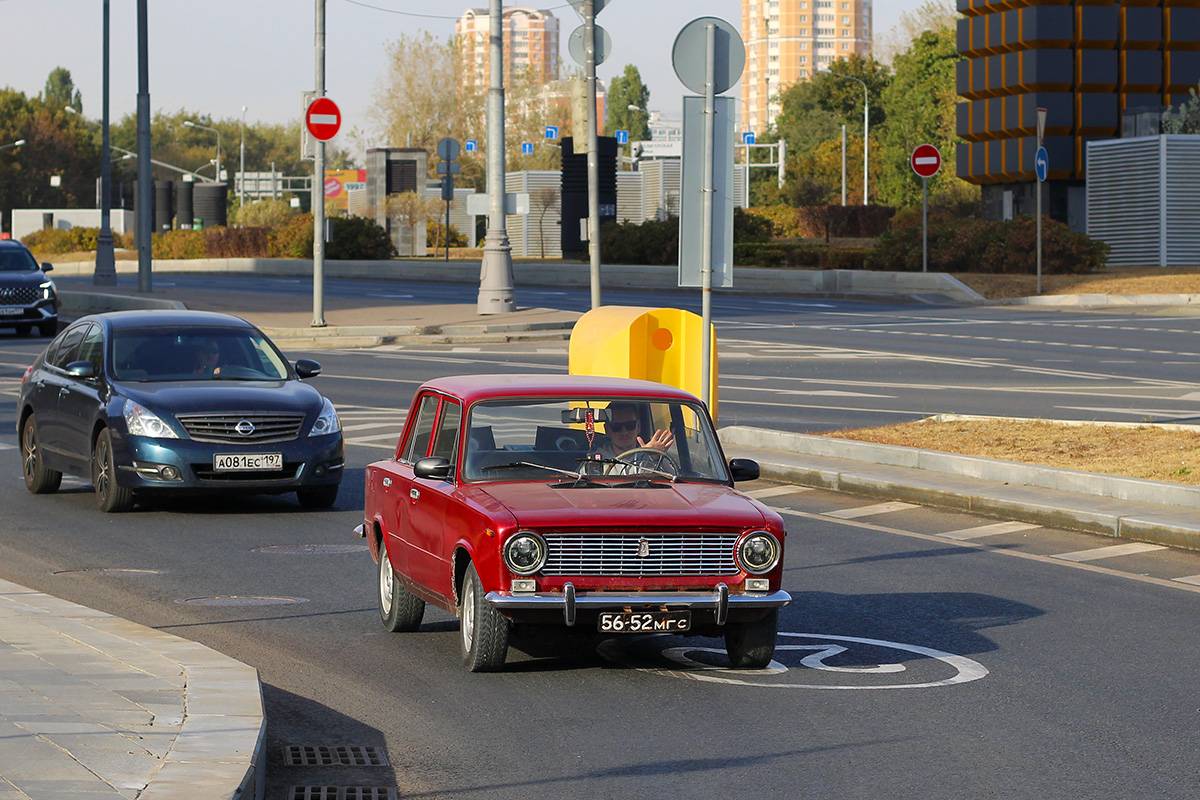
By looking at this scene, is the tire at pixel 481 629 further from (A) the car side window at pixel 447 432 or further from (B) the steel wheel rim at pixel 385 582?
(B) the steel wheel rim at pixel 385 582

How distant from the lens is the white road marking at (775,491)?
1445 cm

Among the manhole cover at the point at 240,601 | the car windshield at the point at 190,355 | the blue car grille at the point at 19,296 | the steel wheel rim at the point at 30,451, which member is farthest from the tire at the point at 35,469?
the blue car grille at the point at 19,296

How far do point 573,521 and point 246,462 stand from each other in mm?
6103

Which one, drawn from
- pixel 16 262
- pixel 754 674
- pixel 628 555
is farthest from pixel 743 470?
pixel 16 262

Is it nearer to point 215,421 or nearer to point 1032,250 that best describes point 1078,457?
point 215,421

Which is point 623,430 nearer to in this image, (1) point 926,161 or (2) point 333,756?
(2) point 333,756

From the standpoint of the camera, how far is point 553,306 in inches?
1607

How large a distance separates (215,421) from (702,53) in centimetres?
467

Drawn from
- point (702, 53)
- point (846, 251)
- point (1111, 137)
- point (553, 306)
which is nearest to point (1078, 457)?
point (702, 53)

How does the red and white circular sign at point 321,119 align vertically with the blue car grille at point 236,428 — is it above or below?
above

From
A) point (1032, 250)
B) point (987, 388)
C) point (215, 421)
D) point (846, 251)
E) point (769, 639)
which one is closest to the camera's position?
point (769, 639)

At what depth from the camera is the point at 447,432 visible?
8.80 m

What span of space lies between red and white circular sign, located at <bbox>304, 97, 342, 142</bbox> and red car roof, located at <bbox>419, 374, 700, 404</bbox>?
24.1m

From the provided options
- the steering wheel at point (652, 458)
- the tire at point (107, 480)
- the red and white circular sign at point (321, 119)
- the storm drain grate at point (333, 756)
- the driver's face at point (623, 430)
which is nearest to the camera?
the storm drain grate at point (333, 756)
